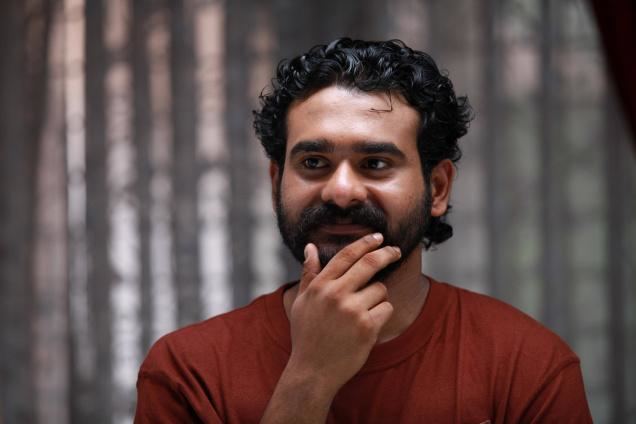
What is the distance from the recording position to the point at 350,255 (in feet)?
4.18

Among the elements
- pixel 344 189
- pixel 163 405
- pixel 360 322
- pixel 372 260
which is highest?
pixel 344 189

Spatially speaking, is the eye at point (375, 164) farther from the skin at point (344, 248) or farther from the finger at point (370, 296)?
the finger at point (370, 296)

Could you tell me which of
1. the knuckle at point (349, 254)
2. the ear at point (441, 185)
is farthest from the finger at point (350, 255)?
the ear at point (441, 185)

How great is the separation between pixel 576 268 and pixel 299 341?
Answer: 149cm

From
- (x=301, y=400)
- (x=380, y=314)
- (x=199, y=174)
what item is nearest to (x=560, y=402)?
(x=380, y=314)

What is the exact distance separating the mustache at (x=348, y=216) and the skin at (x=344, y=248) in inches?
0.5

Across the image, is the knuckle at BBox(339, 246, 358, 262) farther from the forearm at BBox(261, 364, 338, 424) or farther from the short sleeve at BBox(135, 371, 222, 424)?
the short sleeve at BBox(135, 371, 222, 424)

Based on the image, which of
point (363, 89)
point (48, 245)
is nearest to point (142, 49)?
point (48, 245)

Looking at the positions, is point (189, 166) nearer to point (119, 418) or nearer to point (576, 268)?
point (119, 418)

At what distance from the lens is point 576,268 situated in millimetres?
2410

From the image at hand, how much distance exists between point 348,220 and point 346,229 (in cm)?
2

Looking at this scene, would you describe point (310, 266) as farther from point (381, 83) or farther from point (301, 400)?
point (381, 83)

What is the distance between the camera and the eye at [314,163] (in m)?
1.36

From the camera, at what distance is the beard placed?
4.30 ft
